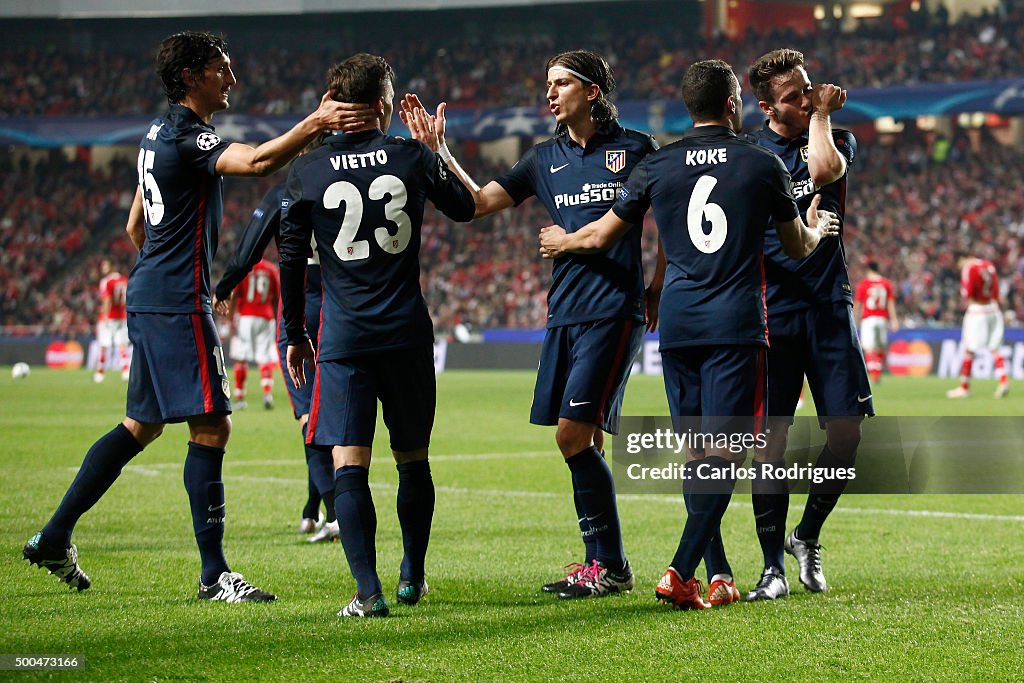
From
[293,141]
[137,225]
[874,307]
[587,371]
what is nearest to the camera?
[293,141]

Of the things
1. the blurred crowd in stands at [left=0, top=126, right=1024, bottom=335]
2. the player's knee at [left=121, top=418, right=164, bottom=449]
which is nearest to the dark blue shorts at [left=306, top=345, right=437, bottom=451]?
the player's knee at [left=121, top=418, right=164, bottom=449]

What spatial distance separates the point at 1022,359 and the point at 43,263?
28.7 m

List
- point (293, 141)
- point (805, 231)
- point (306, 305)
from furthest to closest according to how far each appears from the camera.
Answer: point (306, 305), point (805, 231), point (293, 141)

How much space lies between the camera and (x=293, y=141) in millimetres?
4902

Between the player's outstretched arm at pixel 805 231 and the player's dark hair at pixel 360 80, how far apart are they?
1677 millimetres

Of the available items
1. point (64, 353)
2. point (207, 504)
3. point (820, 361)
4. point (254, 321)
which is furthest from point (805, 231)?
point (64, 353)

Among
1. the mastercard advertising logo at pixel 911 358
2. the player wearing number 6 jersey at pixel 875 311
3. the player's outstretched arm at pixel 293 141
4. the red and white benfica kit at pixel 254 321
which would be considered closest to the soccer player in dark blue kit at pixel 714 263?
the player's outstretched arm at pixel 293 141

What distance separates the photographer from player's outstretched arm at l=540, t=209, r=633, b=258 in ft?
17.5

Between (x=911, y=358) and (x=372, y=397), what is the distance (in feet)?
76.3

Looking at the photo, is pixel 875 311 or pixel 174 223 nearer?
pixel 174 223

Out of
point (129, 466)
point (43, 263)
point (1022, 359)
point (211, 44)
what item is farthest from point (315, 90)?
point (211, 44)

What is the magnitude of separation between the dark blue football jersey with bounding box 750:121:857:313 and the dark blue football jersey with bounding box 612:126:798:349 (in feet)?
1.73

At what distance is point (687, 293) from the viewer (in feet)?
17.0

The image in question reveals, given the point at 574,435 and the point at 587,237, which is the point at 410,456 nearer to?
the point at 574,435
